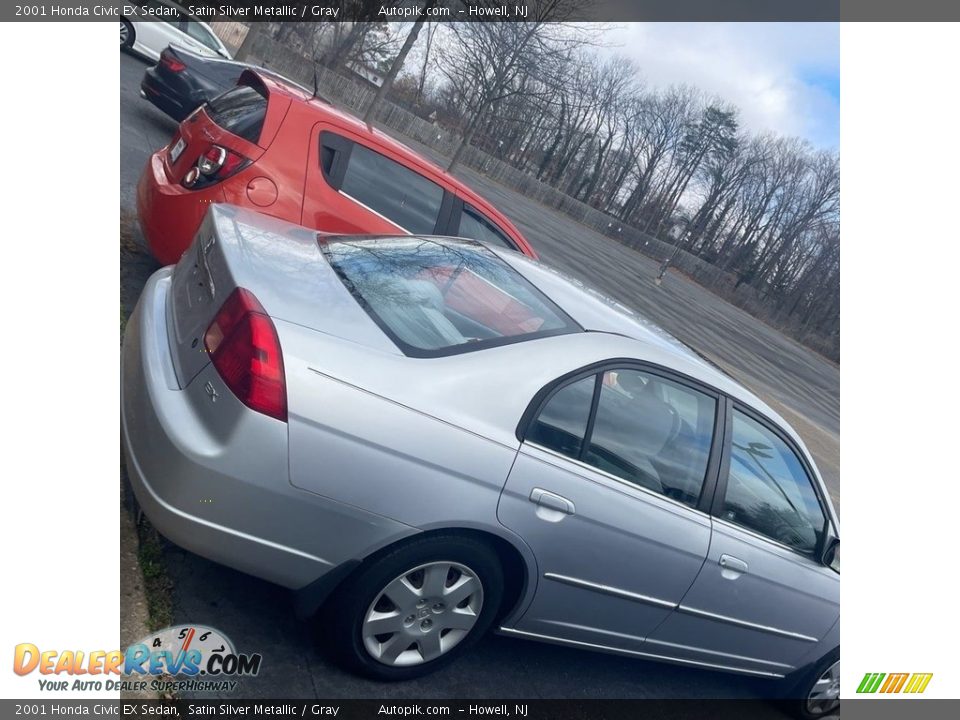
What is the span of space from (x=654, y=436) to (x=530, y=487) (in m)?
0.75

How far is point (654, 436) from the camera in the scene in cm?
342

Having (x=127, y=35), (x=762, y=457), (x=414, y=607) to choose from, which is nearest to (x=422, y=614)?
(x=414, y=607)

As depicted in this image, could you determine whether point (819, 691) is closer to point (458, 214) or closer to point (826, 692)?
point (826, 692)

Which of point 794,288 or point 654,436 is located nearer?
point 654,436

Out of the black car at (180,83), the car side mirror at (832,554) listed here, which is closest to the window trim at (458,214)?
the car side mirror at (832,554)

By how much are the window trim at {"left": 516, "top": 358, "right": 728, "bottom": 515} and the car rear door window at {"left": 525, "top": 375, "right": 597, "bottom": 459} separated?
0.05 feet

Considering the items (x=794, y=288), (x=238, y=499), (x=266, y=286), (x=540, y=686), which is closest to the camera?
(x=238, y=499)

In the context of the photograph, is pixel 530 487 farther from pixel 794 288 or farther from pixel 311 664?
pixel 794 288

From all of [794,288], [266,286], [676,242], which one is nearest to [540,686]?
[266,286]

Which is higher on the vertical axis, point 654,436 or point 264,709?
point 654,436

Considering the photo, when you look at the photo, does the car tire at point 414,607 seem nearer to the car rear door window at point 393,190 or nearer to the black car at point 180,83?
the car rear door window at point 393,190

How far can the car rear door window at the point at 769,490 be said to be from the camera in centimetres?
362

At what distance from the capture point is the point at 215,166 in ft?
16.1

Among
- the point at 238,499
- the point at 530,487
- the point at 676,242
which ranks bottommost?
the point at 238,499
